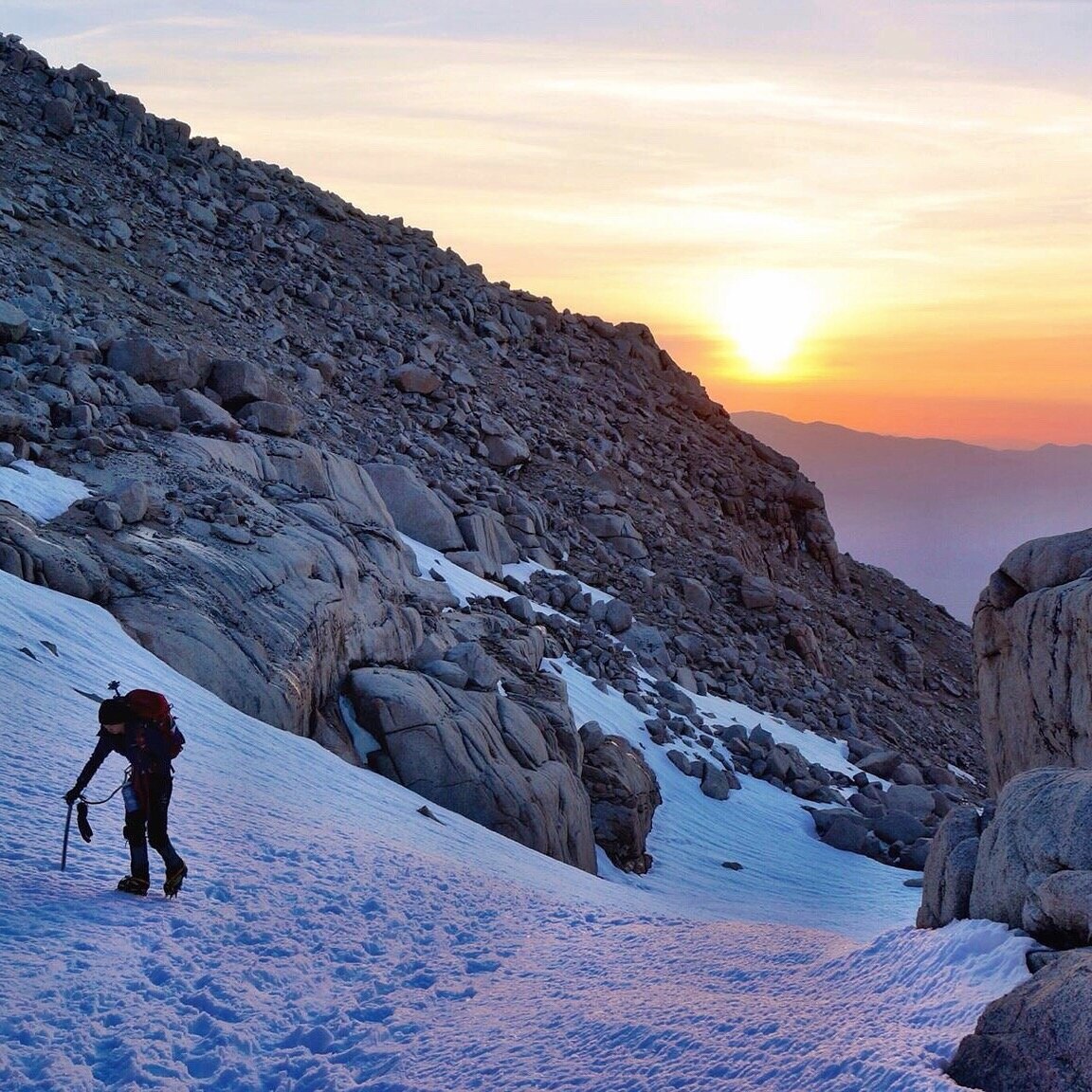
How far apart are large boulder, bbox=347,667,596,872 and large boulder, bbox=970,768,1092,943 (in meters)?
9.52

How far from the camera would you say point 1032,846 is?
1011 centimetres

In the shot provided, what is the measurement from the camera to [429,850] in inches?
580

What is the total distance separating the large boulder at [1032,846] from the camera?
9.65m

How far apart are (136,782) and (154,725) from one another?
0.45 meters

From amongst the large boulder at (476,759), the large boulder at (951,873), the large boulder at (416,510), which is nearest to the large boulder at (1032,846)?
the large boulder at (951,873)

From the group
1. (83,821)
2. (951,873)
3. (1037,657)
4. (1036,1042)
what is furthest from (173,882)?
(1037,657)

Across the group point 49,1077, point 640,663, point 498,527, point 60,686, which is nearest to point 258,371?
point 498,527

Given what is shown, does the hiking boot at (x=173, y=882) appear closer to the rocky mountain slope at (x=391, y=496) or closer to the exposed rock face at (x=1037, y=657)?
the rocky mountain slope at (x=391, y=496)

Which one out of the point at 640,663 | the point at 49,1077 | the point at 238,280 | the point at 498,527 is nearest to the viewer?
the point at 49,1077

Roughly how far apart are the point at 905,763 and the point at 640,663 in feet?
24.8

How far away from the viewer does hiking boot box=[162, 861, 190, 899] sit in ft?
33.4

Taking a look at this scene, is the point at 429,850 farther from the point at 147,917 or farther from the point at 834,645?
the point at 834,645

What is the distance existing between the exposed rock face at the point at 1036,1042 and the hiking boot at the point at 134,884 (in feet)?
19.9

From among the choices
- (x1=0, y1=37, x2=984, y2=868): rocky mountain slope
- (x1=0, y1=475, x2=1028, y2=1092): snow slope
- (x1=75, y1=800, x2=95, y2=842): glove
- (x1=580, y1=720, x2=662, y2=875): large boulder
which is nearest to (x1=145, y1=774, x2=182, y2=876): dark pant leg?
(x1=0, y1=475, x2=1028, y2=1092): snow slope
